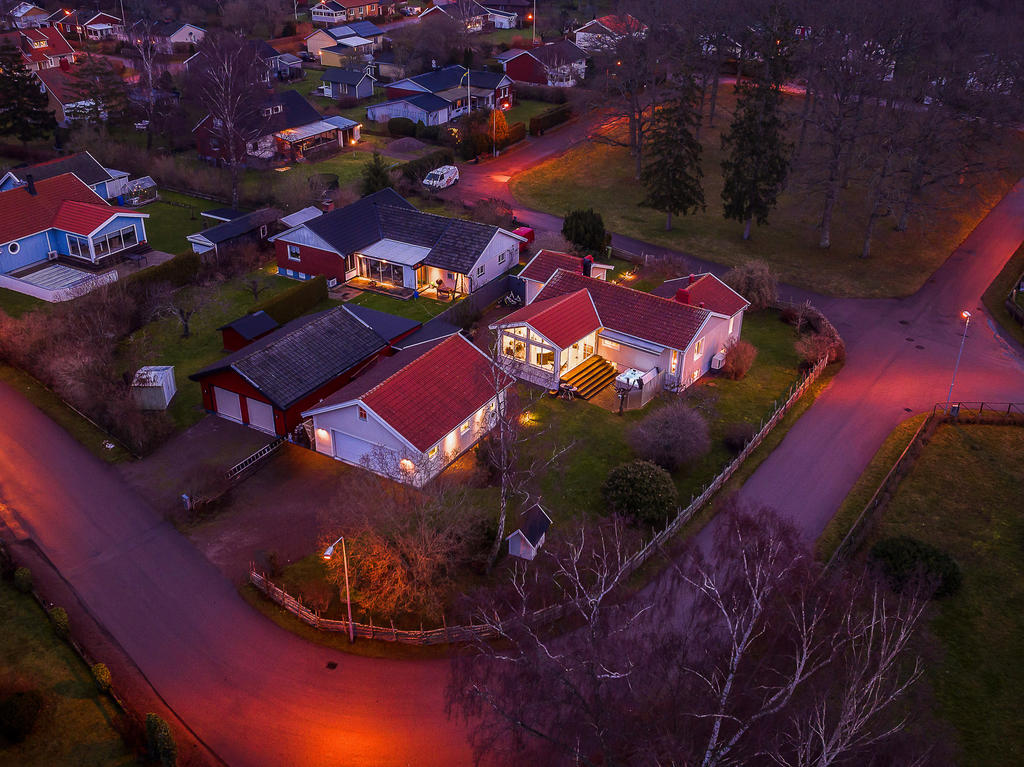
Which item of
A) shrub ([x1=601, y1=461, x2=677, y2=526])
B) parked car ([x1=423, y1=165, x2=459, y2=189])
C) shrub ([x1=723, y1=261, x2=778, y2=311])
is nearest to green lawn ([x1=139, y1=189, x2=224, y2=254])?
parked car ([x1=423, y1=165, x2=459, y2=189])

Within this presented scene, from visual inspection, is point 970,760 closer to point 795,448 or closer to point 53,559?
point 795,448

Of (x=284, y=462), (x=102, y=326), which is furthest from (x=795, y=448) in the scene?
(x=102, y=326)

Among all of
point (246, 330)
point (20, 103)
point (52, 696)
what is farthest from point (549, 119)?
point (52, 696)

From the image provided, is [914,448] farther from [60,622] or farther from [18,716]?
[18,716]

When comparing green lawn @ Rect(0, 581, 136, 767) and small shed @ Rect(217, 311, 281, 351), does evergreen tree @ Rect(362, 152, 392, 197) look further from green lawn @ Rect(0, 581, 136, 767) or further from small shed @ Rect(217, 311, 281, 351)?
green lawn @ Rect(0, 581, 136, 767)

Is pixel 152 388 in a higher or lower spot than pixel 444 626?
higher

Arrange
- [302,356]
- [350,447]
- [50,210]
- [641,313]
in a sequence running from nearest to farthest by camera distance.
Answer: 1. [350,447]
2. [302,356]
3. [641,313]
4. [50,210]

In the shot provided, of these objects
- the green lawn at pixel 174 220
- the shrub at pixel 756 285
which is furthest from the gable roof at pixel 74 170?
the shrub at pixel 756 285

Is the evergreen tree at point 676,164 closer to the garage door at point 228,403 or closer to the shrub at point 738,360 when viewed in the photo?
the shrub at point 738,360
